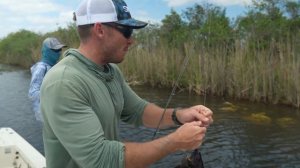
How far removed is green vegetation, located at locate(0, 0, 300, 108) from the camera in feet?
43.3

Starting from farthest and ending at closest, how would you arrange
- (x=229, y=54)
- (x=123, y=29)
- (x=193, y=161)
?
(x=229, y=54)
(x=193, y=161)
(x=123, y=29)

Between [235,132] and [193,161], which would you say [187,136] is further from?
[235,132]

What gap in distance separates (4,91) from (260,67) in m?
11.4

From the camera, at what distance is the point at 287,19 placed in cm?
1605

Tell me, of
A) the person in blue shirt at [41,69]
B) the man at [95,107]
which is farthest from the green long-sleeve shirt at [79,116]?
the person in blue shirt at [41,69]

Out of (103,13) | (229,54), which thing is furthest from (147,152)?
(229,54)

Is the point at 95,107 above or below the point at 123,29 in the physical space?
below

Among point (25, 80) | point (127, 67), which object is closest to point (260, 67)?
point (127, 67)

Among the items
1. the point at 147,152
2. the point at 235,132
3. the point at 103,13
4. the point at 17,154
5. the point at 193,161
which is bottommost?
the point at 235,132

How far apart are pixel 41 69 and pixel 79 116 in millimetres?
3998

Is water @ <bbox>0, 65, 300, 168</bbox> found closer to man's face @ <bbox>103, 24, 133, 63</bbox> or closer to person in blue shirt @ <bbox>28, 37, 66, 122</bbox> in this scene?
person in blue shirt @ <bbox>28, 37, 66, 122</bbox>

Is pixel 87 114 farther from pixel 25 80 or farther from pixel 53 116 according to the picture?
pixel 25 80

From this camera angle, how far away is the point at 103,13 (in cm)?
209

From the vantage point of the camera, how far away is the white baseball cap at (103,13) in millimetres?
2086
